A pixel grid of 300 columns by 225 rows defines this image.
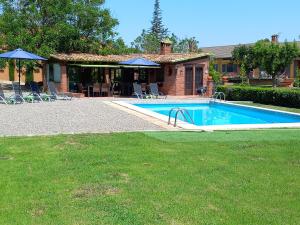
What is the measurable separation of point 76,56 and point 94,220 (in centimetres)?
2461

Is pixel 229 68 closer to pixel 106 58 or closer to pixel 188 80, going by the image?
pixel 188 80

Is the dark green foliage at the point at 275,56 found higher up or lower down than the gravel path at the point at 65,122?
higher up

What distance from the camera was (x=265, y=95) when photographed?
24031 millimetres

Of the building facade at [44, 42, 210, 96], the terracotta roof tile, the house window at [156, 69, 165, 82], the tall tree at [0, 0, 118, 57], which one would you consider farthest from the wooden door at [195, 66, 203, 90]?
the tall tree at [0, 0, 118, 57]

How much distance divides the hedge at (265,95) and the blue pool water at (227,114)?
2.28 metres

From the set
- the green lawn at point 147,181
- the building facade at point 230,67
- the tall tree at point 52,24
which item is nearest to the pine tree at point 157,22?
the building facade at point 230,67

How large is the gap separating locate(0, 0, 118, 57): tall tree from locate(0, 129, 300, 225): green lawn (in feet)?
68.0

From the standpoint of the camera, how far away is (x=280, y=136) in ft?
37.4

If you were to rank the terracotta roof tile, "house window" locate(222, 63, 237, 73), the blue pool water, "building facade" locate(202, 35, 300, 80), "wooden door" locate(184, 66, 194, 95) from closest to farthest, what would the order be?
the blue pool water < the terracotta roof tile < "wooden door" locate(184, 66, 194, 95) < "building facade" locate(202, 35, 300, 80) < "house window" locate(222, 63, 237, 73)

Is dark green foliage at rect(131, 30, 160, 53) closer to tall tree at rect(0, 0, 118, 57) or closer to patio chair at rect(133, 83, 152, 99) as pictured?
tall tree at rect(0, 0, 118, 57)

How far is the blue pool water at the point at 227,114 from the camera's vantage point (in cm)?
A: 1795

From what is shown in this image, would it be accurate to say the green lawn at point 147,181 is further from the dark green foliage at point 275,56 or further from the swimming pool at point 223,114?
the dark green foliage at point 275,56

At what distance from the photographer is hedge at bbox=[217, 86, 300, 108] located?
21.8 meters

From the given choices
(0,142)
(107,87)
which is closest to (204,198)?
(0,142)
